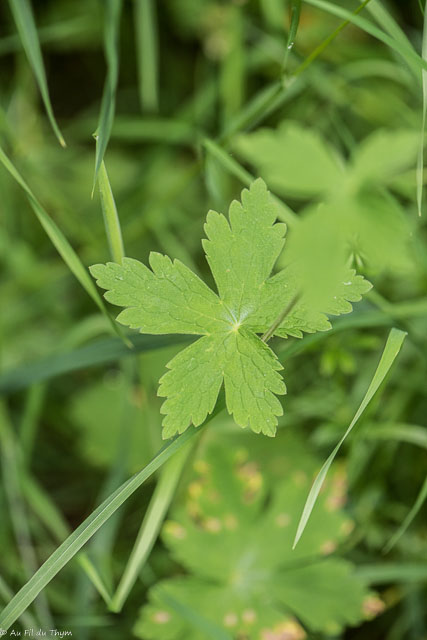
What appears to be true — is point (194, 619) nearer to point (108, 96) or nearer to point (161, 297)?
point (161, 297)

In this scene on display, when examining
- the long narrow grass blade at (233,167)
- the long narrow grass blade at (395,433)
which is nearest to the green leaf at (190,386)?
the long narrow grass blade at (233,167)

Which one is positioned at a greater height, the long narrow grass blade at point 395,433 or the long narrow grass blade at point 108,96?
the long narrow grass blade at point 108,96

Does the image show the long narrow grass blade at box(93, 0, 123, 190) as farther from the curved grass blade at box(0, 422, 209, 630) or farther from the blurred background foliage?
the curved grass blade at box(0, 422, 209, 630)

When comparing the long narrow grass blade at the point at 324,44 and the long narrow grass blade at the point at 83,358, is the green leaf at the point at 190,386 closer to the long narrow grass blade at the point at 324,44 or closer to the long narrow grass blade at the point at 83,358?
the long narrow grass blade at the point at 83,358

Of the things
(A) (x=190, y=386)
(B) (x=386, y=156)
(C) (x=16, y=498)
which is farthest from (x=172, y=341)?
(C) (x=16, y=498)

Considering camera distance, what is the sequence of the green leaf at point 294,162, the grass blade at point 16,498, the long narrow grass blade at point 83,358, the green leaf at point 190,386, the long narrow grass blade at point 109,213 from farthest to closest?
the grass blade at point 16,498, the long narrow grass blade at point 83,358, the long narrow grass blade at point 109,213, the green leaf at point 190,386, the green leaf at point 294,162

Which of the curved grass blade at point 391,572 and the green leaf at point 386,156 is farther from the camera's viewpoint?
the curved grass blade at point 391,572

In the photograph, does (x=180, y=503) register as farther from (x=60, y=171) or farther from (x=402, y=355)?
(x=60, y=171)
